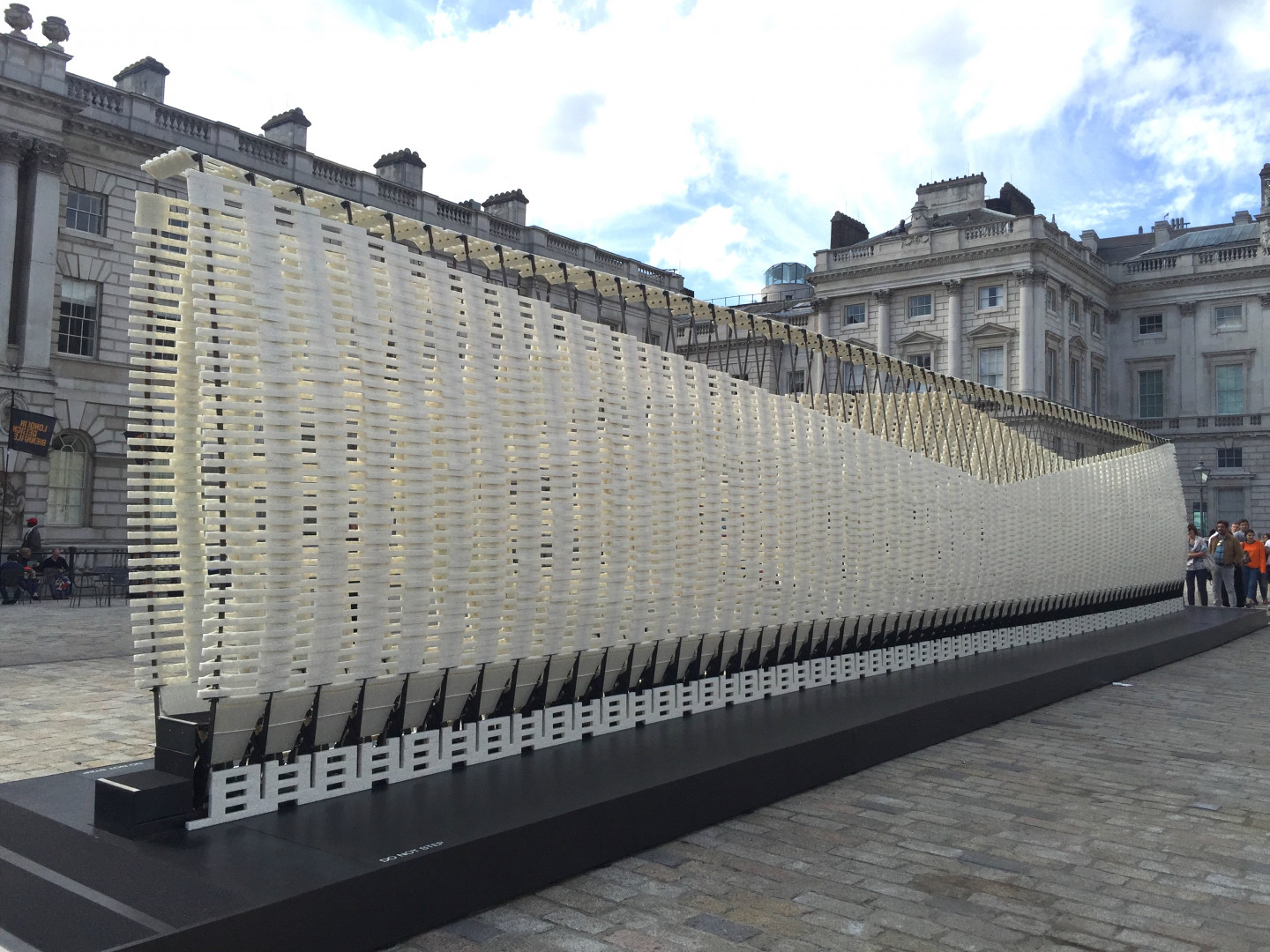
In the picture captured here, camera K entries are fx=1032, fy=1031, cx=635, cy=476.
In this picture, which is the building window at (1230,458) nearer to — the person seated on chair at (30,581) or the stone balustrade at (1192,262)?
the stone balustrade at (1192,262)

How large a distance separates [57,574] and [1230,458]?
51.1 metres

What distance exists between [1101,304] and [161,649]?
2224 inches

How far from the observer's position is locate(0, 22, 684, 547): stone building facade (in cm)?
2377

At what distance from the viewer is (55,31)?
24.6 meters

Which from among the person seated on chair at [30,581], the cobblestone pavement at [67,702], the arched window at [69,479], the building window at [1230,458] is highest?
the building window at [1230,458]

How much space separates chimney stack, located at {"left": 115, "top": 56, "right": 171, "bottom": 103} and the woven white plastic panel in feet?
82.1

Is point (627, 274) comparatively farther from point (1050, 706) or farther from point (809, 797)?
point (809, 797)

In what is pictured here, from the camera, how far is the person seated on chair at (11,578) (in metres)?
20.6

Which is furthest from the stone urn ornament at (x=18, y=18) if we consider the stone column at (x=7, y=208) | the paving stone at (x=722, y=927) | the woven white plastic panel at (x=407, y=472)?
the paving stone at (x=722, y=927)

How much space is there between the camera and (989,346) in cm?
4800

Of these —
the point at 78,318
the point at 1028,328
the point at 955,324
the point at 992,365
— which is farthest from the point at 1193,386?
the point at 78,318

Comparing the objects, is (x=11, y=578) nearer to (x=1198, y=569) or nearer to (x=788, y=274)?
(x=1198, y=569)

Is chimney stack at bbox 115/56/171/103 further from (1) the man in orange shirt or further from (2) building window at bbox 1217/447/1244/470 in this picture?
(2) building window at bbox 1217/447/1244/470

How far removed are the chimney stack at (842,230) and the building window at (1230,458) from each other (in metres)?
21.1
